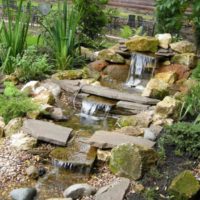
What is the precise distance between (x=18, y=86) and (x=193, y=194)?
4.69 m

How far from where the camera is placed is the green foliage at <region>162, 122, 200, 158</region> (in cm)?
593

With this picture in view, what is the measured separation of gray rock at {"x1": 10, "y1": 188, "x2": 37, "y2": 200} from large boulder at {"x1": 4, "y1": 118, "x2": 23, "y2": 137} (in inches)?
59.7

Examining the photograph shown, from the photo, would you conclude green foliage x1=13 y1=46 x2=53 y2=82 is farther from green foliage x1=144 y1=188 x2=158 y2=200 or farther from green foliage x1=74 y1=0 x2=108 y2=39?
green foliage x1=144 y1=188 x2=158 y2=200

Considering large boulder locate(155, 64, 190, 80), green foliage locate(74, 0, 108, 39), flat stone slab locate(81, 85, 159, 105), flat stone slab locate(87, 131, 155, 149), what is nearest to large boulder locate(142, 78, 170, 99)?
flat stone slab locate(81, 85, 159, 105)

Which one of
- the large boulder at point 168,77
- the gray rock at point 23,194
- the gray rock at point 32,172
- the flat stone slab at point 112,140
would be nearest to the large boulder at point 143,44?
the large boulder at point 168,77

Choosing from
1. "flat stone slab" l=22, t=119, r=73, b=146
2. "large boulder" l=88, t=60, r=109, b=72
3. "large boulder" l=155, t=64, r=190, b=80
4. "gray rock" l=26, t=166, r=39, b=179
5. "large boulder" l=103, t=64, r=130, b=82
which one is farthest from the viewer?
"large boulder" l=88, t=60, r=109, b=72

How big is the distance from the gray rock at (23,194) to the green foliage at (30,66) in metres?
3.88

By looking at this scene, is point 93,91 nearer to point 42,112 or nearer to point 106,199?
point 42,112

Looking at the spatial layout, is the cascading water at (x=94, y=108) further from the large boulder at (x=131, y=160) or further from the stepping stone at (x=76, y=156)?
the large boulder at (x=131, y=160)

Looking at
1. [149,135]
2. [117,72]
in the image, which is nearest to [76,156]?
[149,135]

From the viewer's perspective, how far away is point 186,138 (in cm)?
604

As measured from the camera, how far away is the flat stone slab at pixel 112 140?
6.22 metres

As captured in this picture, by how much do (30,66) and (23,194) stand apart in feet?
13.5

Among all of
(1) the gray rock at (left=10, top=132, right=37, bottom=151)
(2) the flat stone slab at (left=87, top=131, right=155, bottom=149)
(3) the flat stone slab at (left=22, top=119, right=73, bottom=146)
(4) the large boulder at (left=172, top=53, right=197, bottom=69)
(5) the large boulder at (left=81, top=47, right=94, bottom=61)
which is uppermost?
(4) the large boulder at (left=172, top=53, right=197, bottom=69)
